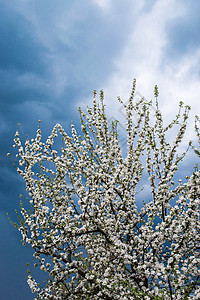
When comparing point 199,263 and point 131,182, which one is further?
point 131,182

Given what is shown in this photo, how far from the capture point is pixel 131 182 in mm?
7898

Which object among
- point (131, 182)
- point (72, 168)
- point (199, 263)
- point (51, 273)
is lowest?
point (199, 263)

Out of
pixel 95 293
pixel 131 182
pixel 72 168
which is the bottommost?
pixel 95 293

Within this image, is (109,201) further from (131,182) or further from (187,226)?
(187,226)

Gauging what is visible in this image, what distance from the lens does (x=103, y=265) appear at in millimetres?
6996

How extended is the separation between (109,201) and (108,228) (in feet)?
2.45

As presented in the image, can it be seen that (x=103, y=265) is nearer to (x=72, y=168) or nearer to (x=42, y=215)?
(x=42, y=215)

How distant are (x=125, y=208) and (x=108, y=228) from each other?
1.16 metres

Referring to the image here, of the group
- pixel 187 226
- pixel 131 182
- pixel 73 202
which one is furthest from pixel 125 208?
pixel 187 226

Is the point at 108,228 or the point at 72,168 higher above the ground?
the point at 72,168

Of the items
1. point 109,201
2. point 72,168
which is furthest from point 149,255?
point 72,168

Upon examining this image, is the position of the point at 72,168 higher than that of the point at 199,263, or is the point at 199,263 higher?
the point at 72,168

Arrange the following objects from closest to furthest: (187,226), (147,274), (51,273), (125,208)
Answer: (187,226) < (147,274) < (51,273) < (125,208)

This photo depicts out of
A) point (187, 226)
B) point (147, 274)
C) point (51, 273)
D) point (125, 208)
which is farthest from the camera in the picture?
point (125, 208)
